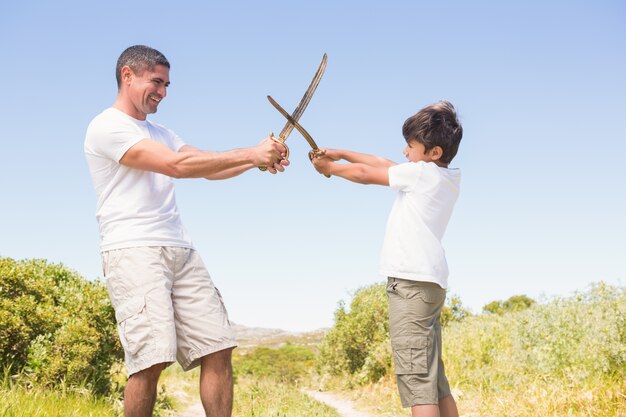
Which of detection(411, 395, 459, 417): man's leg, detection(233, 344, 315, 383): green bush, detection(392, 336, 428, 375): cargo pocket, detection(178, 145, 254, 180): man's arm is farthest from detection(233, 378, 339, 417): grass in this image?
detection(233, 344, 315, 383): green bush

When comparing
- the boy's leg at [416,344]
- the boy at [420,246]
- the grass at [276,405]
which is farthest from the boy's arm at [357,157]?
the grass at [276,405]

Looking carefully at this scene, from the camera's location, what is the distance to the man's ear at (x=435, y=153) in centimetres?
349

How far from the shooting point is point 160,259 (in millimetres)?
3248

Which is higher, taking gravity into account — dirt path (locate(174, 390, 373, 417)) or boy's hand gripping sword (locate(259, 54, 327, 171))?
boy's hand gripping sword (locate(259, 54, 327, 171))

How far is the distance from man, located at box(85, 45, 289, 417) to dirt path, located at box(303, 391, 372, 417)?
3.75 meters

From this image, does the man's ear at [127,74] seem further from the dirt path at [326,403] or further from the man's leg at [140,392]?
the dirt path at [326,403]

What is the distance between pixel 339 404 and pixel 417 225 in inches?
207

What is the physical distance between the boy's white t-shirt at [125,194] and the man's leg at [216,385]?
651 mm

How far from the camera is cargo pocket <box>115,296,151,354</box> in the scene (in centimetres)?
315

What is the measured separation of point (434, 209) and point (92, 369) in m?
3.86

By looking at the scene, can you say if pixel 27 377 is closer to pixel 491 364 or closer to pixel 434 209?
pixel 434 209

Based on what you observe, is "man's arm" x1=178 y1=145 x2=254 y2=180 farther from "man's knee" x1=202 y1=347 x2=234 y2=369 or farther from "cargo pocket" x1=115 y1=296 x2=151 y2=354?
"man's knee" x1=202 y1=347 x2=234 y2=369

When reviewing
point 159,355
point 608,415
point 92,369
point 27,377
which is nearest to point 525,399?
point 608,415

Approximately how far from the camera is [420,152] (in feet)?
11.5
